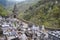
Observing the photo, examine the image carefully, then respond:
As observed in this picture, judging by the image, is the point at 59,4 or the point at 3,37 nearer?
the point at 3,37

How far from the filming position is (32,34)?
824 centimetres

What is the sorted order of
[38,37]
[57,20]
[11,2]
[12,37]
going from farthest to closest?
[11,2] → [57,20] → [38,37] → [12,37]

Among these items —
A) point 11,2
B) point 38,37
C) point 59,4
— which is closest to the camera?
point 38,37

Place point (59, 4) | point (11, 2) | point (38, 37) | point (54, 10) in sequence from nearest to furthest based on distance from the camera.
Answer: point (38, 37)
point (54, 10)
point (59, 4)
point (11, 2)

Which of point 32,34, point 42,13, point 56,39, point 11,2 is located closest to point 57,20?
point 42,13

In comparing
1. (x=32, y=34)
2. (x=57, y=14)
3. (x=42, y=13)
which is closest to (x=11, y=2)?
(x=42, y=13)

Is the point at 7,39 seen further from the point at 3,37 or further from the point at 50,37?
the point at 50,37

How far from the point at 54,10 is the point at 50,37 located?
982 centimetres

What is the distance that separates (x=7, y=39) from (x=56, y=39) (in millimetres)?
1792

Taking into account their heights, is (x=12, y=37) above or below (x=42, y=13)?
above

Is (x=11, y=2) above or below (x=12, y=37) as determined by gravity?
below

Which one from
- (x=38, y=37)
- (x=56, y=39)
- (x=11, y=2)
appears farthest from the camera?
(x=11, y=2)

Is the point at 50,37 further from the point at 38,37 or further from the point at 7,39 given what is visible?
the point at 7,39

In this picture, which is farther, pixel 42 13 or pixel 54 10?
pixel 42 13
